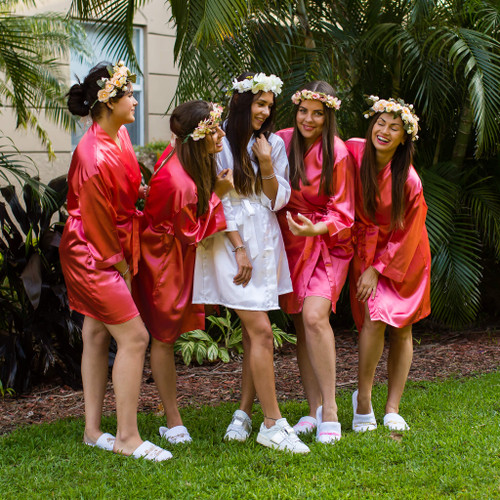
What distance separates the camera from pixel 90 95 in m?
3.99

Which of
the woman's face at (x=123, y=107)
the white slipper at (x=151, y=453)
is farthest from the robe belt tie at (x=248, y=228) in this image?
the white slipper at (x=151, y=453)

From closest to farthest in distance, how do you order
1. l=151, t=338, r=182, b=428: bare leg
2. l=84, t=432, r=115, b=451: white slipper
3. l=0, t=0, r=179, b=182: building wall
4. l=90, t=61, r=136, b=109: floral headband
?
l=90, t=61, r=136, b=109: floral headband
l=84, t=432, r=115, b=451: white slipper
l=151, t=338, r=182, b=428: bare leg
l=0, t=0, r=179, b=182: building wall

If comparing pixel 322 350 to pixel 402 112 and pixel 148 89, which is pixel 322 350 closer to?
pixel 402 112

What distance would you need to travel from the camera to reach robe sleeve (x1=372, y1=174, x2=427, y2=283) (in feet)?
14.2

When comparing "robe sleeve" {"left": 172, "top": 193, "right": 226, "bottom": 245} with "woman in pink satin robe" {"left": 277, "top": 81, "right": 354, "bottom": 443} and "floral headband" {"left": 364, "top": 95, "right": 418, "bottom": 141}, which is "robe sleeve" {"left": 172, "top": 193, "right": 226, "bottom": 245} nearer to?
"woman in pink satin robe" {"left": 277, "top": 81, "right": 354, "bottom": 443}

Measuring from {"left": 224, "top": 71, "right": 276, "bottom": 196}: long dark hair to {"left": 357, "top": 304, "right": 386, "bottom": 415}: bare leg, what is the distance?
104 cm

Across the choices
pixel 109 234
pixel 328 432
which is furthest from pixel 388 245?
pixel 109 234

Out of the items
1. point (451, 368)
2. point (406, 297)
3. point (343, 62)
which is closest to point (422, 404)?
point (406, 297)

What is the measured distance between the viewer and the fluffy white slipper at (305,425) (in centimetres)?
441

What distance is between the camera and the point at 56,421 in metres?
4.82

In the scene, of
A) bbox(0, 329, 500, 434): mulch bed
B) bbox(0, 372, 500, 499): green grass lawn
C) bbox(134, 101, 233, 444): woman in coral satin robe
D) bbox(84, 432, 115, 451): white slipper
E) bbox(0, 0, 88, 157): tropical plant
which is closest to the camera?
bbox(0, 372, 500, 499): green grass lawn

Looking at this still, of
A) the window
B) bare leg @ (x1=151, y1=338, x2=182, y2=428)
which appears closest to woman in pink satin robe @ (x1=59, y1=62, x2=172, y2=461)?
bare leg @ (x1=151, y1=338, x2=182, y2=428)

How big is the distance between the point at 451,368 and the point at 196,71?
3.39m

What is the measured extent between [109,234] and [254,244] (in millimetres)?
825
